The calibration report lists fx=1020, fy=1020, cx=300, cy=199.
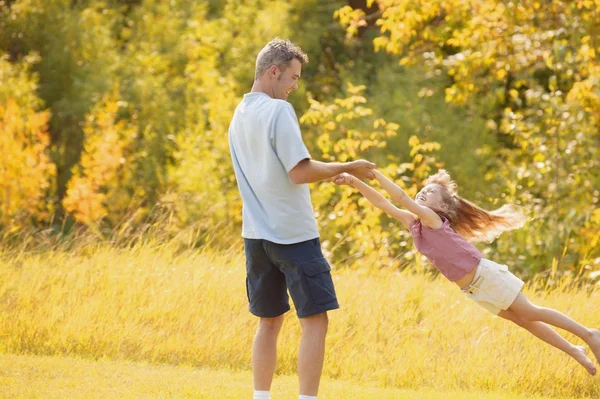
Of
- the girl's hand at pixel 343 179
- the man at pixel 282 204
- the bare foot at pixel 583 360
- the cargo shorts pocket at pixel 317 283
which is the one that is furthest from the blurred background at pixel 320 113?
the cargo shorts pocket at pixel 317 283

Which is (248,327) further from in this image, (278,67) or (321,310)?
(278,67)

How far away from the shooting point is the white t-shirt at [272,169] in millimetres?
4805

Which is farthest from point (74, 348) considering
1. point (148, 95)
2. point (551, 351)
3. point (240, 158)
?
point (148, 95)

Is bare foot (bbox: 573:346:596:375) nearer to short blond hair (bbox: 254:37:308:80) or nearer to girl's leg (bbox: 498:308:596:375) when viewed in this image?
girl's leg (bbox: 498:308:596:375)

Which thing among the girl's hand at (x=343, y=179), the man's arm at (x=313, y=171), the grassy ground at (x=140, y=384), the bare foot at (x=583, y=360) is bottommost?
the grassy ground at (x=140, y=384)

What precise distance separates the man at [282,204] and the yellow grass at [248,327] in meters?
1.67

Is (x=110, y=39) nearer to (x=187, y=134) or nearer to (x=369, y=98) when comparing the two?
(x=187, y=134)

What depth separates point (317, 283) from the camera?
4832 millimetres

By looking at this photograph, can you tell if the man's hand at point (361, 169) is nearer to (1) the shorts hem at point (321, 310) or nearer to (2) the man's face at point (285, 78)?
(2) the man's face at point (285, 78)

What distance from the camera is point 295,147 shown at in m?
4.78

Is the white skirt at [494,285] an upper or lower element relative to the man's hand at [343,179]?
lower

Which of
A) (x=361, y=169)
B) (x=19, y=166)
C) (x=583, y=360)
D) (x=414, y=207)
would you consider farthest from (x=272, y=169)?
(x=19, y=166)

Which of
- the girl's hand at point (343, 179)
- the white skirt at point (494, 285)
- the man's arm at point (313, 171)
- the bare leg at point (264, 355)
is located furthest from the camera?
the white skirt at point (494, 285)

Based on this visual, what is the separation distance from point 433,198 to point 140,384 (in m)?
2.08
